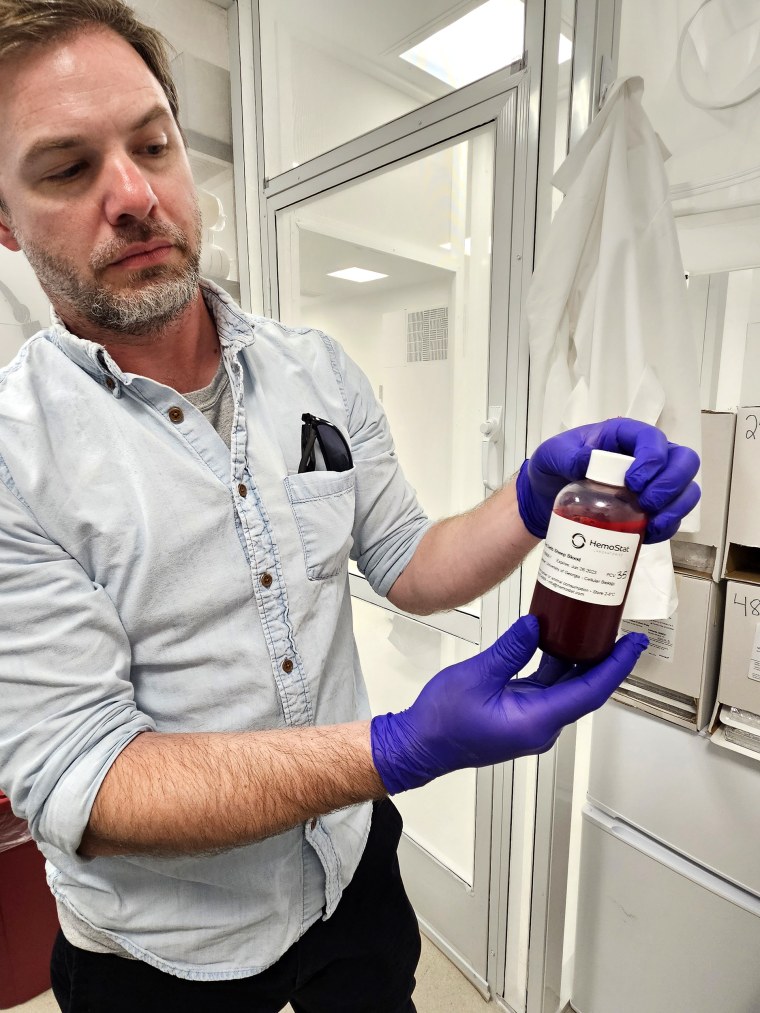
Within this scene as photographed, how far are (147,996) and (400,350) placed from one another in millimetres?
1385

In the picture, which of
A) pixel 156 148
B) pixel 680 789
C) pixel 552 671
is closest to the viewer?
pixel 552 671

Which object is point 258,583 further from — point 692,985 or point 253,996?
point 692,985

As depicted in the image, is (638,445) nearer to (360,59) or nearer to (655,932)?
(655,932)

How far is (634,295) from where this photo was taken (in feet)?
3.10

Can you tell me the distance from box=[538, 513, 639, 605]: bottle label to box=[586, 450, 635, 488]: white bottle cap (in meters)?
0.06

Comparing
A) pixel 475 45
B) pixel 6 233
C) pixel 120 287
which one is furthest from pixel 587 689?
pixel 475 45

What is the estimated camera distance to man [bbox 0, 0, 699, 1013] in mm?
634

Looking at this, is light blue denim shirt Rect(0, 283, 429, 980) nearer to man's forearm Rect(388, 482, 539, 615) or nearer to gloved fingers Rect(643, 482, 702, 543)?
man's forearm Rect(388, 482, 539, 615)

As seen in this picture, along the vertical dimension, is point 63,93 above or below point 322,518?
above

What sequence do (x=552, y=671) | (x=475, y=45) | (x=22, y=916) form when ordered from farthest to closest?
(x=22, y=916) → (x=475, y=45) → (x=552, y=671)

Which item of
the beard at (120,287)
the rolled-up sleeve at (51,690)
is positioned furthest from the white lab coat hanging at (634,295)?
the rolled-up sleeve at (51,690)

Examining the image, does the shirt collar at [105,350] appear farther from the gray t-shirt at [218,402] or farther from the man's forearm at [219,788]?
the man's forearm at [219,788]

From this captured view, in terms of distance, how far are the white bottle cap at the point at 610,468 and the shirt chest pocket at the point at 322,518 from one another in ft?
1.27

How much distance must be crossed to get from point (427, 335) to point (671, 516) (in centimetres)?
98
